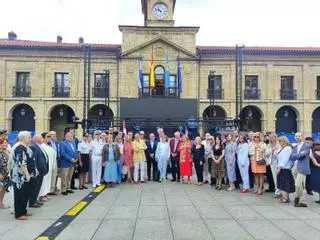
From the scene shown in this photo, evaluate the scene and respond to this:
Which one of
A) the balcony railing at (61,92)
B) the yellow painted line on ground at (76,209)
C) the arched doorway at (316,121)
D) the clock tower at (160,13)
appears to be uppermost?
the clock tower at (160,13)

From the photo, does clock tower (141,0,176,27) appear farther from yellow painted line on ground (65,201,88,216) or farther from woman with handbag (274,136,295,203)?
yellow painted line on ground (65,201,88,216)

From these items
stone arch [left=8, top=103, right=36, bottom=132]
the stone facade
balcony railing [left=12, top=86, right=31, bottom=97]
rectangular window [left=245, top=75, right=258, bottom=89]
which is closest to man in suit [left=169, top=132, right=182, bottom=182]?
the stone facade

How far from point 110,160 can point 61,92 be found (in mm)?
23365

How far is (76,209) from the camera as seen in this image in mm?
7270

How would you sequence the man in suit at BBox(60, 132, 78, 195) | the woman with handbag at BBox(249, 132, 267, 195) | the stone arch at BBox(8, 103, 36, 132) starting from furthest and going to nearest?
the stone arch at BBox(8, 103, 36, 132)
the woman with handbag at BBox(249, 132, 267, 195)
the man in suit at BBox(60, 132, 78, 195)

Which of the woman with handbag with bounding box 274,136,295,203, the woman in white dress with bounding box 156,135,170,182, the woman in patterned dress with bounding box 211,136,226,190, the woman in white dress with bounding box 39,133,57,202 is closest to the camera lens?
the woman with handbag with bounding box 274,136,295,203

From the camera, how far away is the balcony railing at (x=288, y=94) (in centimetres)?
3291

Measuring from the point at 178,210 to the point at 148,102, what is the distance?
18366 millimetres

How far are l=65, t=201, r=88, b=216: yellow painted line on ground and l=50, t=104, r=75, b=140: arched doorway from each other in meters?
26.5

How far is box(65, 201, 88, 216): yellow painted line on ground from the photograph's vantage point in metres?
6.89

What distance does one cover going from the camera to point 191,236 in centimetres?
529

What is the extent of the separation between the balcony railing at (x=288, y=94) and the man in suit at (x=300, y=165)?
2654 cm

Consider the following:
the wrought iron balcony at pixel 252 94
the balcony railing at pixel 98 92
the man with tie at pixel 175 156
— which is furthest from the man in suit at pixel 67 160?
the wrought iron balcony at pixel 252 94

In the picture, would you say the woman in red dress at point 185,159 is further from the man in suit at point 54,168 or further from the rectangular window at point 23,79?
the rectangular window at point 23,79
